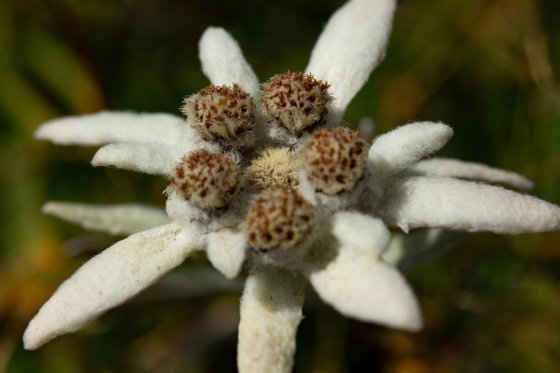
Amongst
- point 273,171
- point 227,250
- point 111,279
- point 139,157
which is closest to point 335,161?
point 273,171

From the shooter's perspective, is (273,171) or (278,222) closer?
(278,222)

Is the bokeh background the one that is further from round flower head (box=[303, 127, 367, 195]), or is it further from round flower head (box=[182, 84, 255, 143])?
round flower head (box=[303, 127, 367, 195])

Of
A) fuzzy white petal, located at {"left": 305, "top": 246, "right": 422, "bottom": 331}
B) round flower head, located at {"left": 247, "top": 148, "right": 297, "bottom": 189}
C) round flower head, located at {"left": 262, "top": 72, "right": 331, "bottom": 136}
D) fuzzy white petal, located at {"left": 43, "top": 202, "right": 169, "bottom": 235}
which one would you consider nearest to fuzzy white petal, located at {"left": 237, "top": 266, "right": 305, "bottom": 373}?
fuzzy white petal, located at {"left": 305, "top": 246, "right": 422, "bottom": 331}

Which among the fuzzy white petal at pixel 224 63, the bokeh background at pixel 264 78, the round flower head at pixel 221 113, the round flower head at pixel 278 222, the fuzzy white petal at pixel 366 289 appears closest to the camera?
the fuzzy white petal at pixel 366 289

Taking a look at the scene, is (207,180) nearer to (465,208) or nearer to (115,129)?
(465,208)

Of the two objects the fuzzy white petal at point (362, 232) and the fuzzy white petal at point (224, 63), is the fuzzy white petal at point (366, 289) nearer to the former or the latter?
the fuzzy white petal at point (362, 232)

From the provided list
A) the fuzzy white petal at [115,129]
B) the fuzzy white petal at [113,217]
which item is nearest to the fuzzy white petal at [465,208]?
the fuzzy white petal at [115,129]
